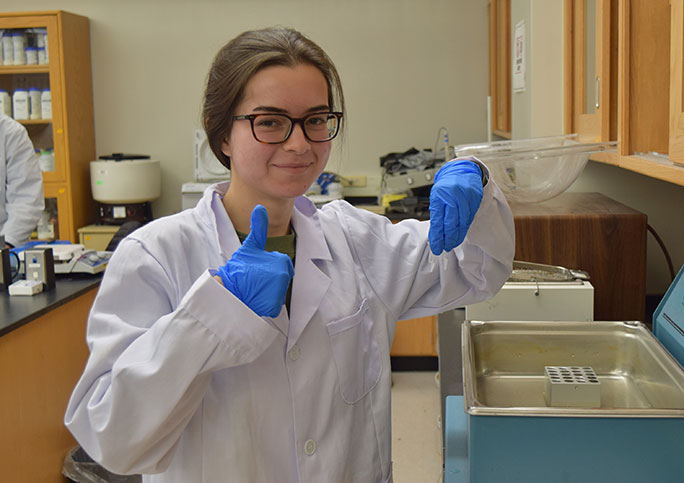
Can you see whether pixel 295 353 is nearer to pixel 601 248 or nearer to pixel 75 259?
pixel 601 248

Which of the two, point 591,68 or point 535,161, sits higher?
point 591,68

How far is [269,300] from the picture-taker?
3.14 feet

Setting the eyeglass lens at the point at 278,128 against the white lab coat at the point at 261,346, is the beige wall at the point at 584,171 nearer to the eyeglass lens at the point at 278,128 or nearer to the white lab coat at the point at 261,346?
the white lab coat at the point at 261,346

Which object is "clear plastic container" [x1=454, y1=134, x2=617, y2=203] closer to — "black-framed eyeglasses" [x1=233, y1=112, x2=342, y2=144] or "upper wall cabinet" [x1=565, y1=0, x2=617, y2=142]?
"upper wall cabinet" [x1=565, y1=0, x2=617, y2=142]

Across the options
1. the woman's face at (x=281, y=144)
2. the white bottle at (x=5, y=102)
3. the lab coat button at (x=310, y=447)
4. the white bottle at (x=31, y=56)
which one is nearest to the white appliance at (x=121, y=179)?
the white bottle at (x=5, y=102)

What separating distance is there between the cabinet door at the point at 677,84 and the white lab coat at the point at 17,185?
293 centimetres

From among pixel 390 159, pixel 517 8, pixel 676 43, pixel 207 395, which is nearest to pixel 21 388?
pixel 207 395

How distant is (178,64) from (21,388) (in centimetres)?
314

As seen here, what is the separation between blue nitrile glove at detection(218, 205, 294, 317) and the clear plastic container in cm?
75

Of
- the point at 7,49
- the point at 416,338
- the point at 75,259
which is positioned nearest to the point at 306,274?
the point at 75,259

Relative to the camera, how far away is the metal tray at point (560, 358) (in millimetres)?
1257

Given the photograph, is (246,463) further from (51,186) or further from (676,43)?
(51,186)

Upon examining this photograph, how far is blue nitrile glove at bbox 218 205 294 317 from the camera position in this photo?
3.11ft

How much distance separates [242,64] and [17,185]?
2600mm
